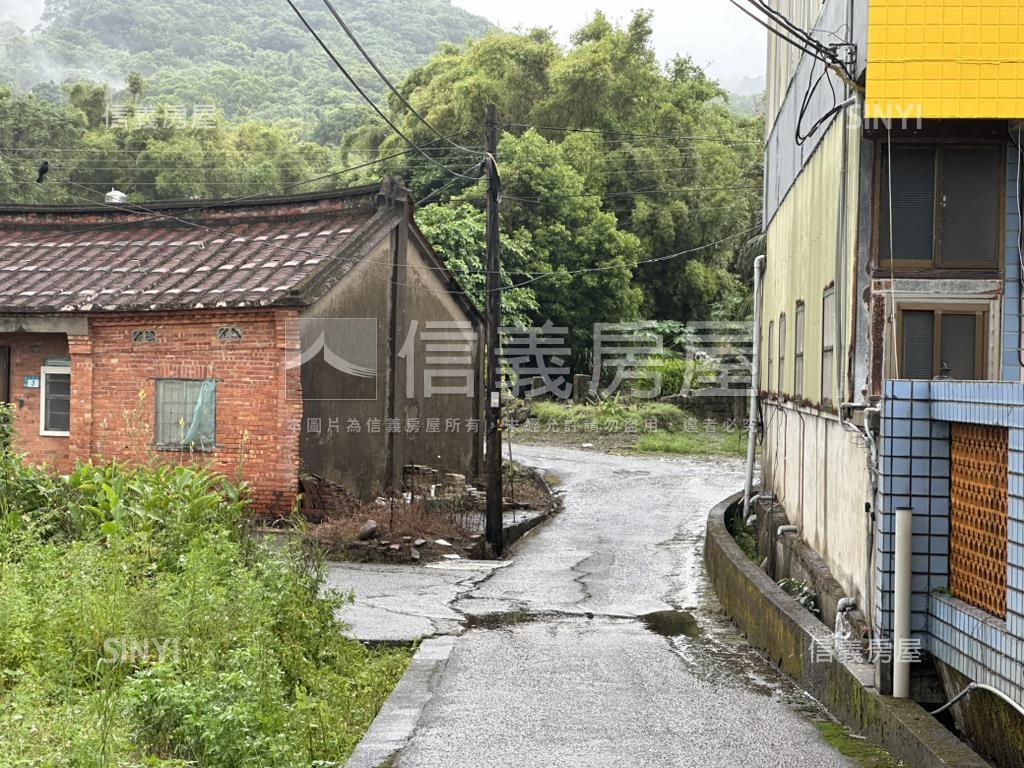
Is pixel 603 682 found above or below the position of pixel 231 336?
below

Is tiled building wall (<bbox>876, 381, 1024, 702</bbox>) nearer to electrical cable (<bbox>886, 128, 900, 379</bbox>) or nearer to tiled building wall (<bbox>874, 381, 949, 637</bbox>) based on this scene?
tiled building wall (<bbox>874, 381, 949, 637</bbox>)

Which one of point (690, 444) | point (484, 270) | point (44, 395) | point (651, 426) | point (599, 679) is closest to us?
point (599, 679)

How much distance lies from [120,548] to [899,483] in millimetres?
6835

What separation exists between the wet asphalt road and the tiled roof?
6258 millimetres

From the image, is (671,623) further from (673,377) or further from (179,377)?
(673,377)

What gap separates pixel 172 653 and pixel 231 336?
11365 millimetres

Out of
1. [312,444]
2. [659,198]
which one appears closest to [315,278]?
[312,444]

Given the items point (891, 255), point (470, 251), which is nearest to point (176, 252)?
point (470, 251)

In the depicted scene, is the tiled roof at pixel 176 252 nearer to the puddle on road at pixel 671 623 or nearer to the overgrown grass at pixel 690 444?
the puddle on road at pixel 671 623

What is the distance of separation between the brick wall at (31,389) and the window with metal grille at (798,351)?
13167 millimetres

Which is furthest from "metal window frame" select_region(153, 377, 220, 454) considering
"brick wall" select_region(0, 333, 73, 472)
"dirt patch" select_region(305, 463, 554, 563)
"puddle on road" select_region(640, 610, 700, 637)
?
"puddle on road" select_region(640, 610, 700, 637)

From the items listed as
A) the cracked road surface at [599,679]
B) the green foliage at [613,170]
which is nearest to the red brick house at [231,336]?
the cracked road surface at [599,679]

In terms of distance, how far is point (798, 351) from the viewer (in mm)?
12805

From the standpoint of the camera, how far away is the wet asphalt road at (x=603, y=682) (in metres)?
6.86
